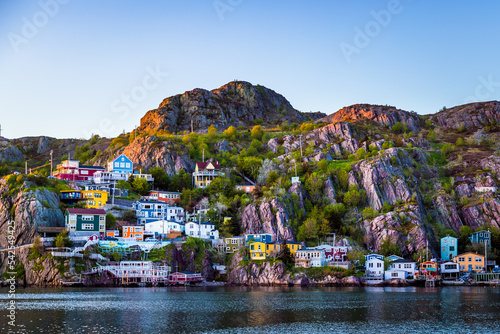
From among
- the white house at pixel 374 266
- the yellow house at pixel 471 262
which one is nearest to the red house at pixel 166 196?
the white house at pixel 374 266

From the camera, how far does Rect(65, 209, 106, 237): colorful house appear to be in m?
110

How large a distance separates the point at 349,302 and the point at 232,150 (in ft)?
344

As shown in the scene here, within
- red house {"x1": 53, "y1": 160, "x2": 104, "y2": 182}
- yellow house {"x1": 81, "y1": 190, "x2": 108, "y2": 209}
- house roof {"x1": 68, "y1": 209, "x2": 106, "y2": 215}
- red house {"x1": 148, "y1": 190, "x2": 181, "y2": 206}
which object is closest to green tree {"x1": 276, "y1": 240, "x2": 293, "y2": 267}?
house roof {"x1": 68, "y1": 209, "x2": 106, "y2": 215}

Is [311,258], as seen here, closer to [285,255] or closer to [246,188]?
[285,255]

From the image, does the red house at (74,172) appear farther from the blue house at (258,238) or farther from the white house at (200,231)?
the blue house at (258,238)

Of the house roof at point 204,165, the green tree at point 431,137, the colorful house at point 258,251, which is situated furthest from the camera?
the green tree at point 431,137

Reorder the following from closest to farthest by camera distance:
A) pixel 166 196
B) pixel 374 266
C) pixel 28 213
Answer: pixel 374 266
pixel 28 213
pixel 166 196

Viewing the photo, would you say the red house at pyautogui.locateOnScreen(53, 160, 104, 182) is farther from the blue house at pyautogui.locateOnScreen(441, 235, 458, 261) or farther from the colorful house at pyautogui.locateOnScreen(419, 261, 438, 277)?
the blue house at pyautogui.locateOnScreen(441, 235, 458, 261)

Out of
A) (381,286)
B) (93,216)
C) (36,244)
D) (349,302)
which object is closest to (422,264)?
(381,286)

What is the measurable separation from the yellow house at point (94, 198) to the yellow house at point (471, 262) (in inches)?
2915

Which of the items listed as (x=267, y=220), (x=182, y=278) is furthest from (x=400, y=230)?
(x=182, y=278)

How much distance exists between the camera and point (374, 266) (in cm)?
11081

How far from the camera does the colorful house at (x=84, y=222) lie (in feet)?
362

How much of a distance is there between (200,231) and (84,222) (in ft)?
77.7
